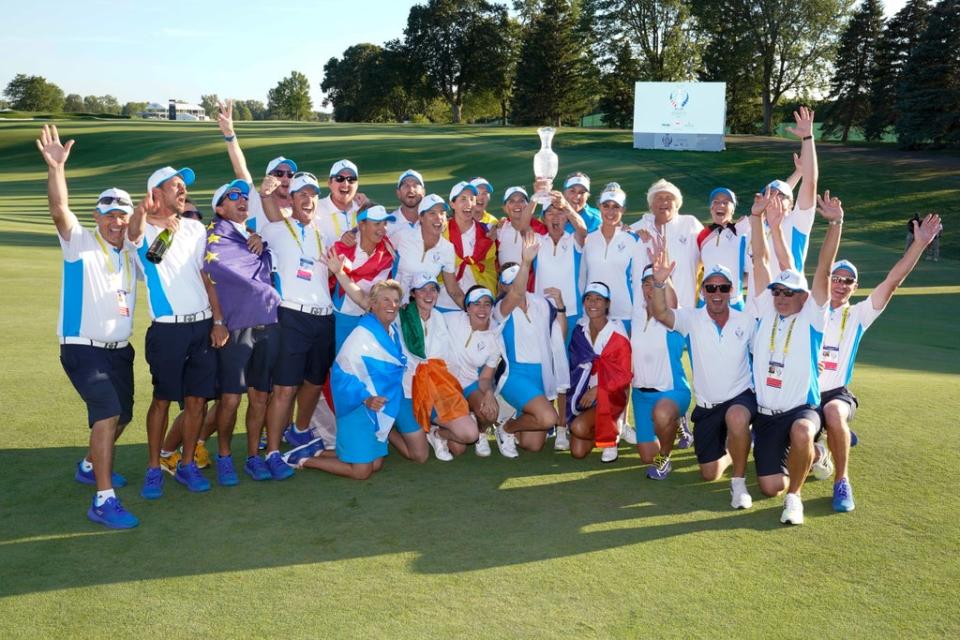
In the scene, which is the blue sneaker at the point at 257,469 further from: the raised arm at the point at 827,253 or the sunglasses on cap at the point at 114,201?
the raised arm at the point at 827,253

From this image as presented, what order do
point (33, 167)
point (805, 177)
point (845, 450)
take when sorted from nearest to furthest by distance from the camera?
1. point (845, 450)
2. point (805, 177)
3. point (33, 167)

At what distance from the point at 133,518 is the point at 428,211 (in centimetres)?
339

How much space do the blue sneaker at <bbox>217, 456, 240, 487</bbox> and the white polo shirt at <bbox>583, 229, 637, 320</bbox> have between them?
3.57 metres

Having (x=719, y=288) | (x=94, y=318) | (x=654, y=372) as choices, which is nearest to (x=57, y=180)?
(x=94, y=318)

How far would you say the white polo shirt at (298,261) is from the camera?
6.87m

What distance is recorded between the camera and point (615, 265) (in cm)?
779

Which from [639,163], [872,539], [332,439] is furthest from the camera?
[639,163]

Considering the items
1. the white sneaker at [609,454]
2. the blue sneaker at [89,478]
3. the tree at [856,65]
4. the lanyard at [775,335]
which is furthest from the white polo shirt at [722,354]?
the tree at [856,65]

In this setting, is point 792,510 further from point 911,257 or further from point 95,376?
point 95,376

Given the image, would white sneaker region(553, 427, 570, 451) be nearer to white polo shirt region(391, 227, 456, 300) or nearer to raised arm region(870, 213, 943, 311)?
white polo shirt region(391, 227, 456, 300)

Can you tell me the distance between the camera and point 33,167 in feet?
186

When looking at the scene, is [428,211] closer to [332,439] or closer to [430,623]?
[332,439]

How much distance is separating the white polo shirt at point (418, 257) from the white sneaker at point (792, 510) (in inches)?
132

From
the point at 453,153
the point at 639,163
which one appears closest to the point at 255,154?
the point at 453,153
